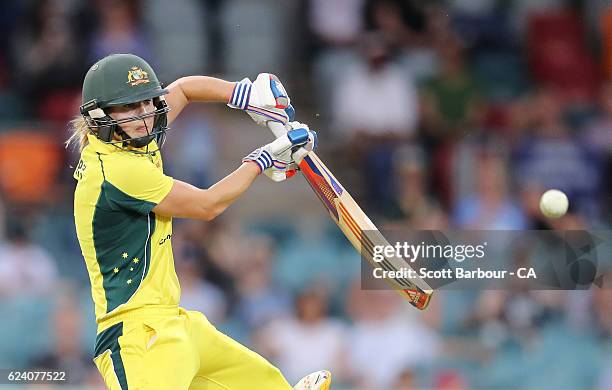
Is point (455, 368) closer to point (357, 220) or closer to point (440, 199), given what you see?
point (440, 199)

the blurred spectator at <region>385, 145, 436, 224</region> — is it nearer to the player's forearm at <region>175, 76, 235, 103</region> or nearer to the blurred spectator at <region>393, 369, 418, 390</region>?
the blurred spectator at <region>393, 369, 418, 390</region>

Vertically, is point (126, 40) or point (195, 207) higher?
point (195, 207)

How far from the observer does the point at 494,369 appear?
24.7 ft

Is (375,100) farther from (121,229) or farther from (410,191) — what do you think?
(121,229)

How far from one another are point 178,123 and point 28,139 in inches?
41.9

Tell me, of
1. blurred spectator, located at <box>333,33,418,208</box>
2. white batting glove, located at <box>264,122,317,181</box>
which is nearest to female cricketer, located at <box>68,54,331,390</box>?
white batting glove, located at <box>264,122,317,181</box>

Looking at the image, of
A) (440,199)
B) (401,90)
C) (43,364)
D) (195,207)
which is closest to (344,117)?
(401,90)

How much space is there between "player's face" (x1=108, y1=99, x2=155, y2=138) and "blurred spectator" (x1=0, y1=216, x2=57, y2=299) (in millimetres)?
3399

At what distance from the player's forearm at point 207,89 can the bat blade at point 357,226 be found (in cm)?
52

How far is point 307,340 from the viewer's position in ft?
24.8

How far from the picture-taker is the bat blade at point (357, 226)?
17.6ft

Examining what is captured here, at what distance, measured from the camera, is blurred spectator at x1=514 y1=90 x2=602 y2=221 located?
8.14 metres

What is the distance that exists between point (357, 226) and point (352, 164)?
2880 millimetres

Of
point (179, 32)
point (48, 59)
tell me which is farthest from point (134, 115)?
point (179, 32)
